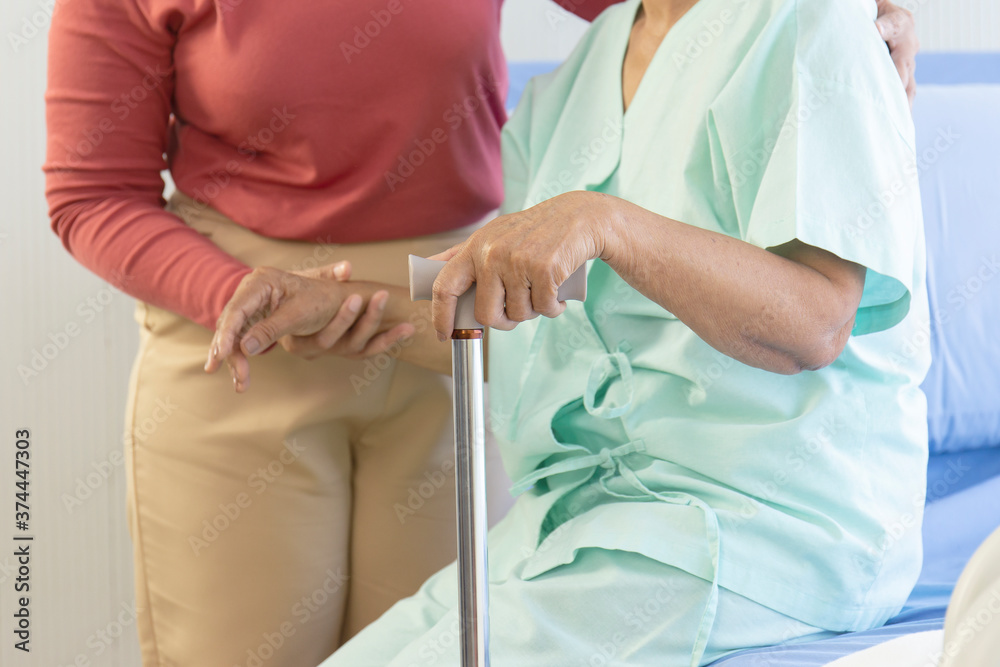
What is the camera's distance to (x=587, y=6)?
1.35 m

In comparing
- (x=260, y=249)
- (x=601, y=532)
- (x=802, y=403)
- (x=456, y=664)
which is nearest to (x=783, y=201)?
(x=802, y=403)

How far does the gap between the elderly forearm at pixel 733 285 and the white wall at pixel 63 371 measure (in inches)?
51.5

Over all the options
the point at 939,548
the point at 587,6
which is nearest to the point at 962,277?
the point at 939,548

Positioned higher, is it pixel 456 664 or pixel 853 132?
pixel 853 132

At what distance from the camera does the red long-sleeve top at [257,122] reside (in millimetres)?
1139

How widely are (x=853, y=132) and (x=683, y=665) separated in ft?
1.57

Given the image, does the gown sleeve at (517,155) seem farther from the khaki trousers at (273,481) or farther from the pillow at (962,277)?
the pillow at (962,277)

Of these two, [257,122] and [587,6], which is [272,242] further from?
[587,6]

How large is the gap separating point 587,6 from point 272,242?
56 centimetres

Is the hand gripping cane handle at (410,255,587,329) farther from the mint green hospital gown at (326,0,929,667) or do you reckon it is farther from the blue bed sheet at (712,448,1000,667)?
the blue bed sheet at (712,448,1000,667)

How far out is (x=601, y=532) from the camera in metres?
0.85

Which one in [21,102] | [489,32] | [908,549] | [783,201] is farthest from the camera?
[21,102]

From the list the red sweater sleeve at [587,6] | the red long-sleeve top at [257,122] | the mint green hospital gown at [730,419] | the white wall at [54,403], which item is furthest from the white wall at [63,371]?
the mint green hospital gown at [730,419]

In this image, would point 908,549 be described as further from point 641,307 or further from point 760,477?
point 641,307
